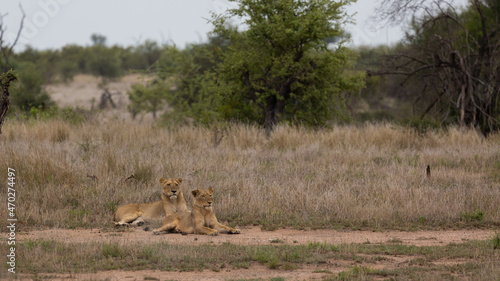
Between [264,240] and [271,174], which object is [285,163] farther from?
[264,240]

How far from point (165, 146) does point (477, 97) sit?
13.2 metres

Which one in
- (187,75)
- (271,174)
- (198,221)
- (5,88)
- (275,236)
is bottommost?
(275,236)

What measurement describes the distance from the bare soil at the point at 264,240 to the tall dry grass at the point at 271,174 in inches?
17.1

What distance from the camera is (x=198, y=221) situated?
8.30 m

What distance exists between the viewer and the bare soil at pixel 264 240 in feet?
20.7

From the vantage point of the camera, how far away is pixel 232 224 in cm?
924

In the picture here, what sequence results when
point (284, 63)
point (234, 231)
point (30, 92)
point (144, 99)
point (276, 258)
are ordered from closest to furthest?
point (276, 258) → point (234, 231) → point (284, 63) → point (30, 92) → point (144, 99)

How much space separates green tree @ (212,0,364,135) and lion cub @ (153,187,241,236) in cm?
1330

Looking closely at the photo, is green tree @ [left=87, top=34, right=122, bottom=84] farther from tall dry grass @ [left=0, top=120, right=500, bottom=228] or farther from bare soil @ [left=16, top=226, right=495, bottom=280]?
bare soil @ [left=16, top=226, right=495, bottom=280]

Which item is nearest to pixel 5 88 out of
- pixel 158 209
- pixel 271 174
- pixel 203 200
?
pixel 158 209

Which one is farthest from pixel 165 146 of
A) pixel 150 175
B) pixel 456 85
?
pixel 456 85

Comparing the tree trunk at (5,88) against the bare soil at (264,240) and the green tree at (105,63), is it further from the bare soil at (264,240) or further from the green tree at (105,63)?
the green tree at (105,63)

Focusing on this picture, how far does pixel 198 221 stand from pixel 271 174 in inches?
172

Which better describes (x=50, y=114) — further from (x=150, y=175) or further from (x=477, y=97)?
(x=477, y=97)
